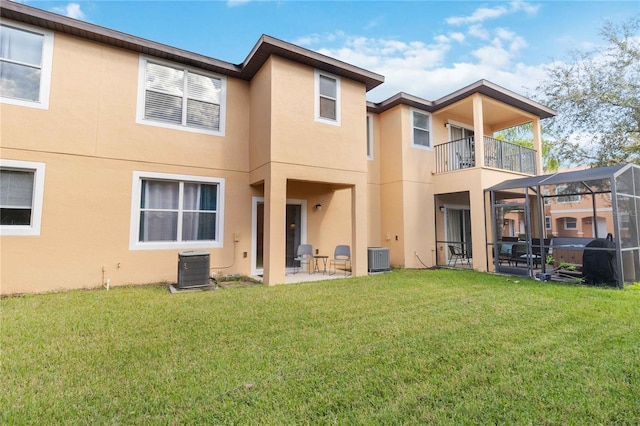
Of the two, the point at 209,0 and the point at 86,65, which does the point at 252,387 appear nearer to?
the point at 86,65

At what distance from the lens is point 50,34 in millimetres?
6805

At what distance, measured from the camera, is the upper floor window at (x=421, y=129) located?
451 inches

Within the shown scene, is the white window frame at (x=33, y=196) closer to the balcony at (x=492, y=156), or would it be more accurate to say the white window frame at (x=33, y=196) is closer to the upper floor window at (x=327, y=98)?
the upper floor window at (x=327, y=98)

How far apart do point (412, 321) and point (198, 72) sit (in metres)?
8.27

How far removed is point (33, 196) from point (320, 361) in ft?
23.7

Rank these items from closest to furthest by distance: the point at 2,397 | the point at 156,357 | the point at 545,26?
the point at 2,397, the point at 156,357, the point at 545,26

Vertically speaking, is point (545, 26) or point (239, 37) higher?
point (545, 26)

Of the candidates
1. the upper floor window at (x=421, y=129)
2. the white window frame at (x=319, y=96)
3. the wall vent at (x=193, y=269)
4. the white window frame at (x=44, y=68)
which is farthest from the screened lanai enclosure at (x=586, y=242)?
the white window frame at (x=44, y=68)

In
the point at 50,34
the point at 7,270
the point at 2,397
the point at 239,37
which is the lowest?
the point at 2,397

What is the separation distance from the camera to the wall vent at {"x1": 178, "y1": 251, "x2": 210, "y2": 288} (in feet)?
23.1

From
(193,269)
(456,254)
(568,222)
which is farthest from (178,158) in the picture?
(568,222)

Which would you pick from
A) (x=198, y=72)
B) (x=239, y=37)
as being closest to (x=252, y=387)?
(x=198, y=72)

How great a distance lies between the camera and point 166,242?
7918 mm

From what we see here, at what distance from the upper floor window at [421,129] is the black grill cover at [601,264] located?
603 centimetres
